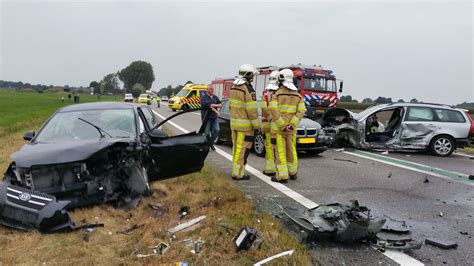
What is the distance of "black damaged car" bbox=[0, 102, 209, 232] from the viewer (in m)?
4.37

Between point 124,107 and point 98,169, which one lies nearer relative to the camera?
point 98,169

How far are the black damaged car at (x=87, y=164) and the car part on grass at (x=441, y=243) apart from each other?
10.9ft

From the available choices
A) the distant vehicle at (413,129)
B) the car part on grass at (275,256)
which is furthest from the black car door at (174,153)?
the distant vehicle at (413,129)

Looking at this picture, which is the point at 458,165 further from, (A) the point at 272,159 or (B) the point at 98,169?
(B) the point at 98,169

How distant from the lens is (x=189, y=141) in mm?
6008

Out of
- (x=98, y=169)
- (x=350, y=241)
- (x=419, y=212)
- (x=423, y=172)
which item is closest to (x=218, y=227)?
(x=350, y=241)

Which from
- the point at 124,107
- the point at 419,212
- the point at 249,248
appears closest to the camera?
the point at 249,248

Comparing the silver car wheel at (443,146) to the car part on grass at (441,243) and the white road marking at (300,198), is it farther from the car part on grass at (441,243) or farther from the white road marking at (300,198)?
the car part on grass at (441,243)

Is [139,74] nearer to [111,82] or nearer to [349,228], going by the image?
[111,82]

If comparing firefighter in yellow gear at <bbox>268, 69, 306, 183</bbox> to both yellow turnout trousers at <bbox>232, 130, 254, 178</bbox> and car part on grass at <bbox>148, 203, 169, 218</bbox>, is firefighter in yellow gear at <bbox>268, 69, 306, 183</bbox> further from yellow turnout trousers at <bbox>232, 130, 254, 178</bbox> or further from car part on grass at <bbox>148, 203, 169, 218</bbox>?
car part on grass at <bbox>148, 203, 169, 218</bbox>

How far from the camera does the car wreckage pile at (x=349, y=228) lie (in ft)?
13.3

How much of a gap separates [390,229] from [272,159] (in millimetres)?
3351

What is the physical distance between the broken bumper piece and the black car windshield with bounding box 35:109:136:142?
1230 mm

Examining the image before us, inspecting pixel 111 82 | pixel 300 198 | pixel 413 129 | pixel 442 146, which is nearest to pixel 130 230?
pixel 300 198
